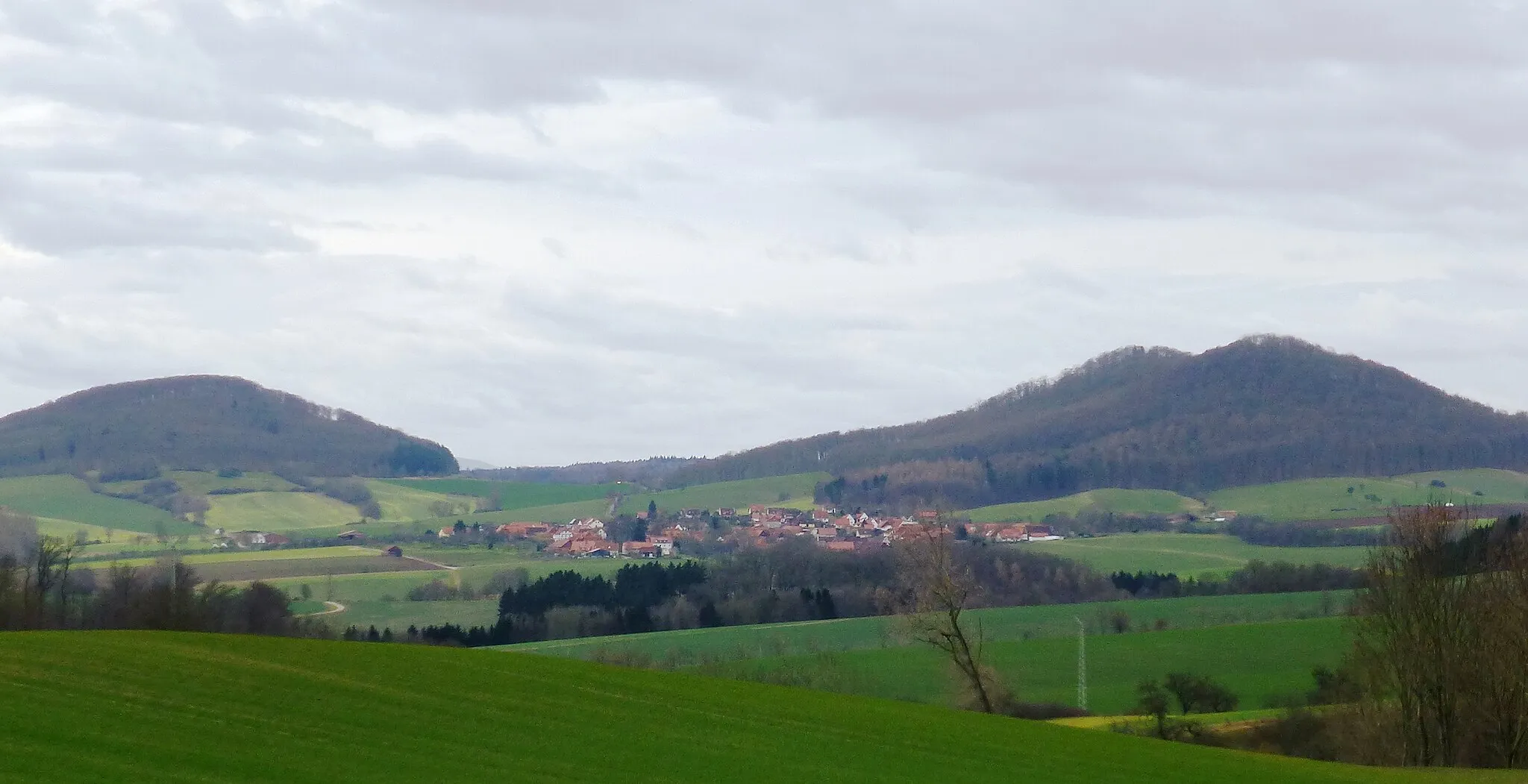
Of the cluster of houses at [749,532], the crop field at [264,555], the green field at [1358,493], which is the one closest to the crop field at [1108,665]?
the cluster of houses at [749,532]

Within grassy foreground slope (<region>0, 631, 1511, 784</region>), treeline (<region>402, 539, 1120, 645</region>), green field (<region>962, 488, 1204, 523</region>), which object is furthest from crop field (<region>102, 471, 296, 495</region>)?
grassy foreground slope (<region>0, 631, 1511, 784</region>)

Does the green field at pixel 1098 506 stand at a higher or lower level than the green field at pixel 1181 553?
higher

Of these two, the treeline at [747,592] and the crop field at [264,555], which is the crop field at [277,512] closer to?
the crop field at [264,555]

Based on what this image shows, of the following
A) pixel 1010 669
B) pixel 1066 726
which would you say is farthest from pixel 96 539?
→ pixel 1066 726

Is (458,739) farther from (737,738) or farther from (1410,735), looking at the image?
(1410,735)

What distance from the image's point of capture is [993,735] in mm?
32188

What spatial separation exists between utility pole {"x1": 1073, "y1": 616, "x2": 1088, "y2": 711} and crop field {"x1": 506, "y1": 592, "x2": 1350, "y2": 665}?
5.22m

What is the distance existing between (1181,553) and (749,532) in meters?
52.6

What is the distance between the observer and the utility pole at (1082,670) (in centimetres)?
6181

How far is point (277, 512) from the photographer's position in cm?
18312

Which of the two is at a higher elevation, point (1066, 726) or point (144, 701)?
point (144, 701)

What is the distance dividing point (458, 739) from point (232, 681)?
4.85 m

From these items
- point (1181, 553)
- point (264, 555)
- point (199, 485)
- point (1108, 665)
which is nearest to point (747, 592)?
point (1108, 665)

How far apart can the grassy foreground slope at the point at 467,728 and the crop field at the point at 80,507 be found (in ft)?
447
